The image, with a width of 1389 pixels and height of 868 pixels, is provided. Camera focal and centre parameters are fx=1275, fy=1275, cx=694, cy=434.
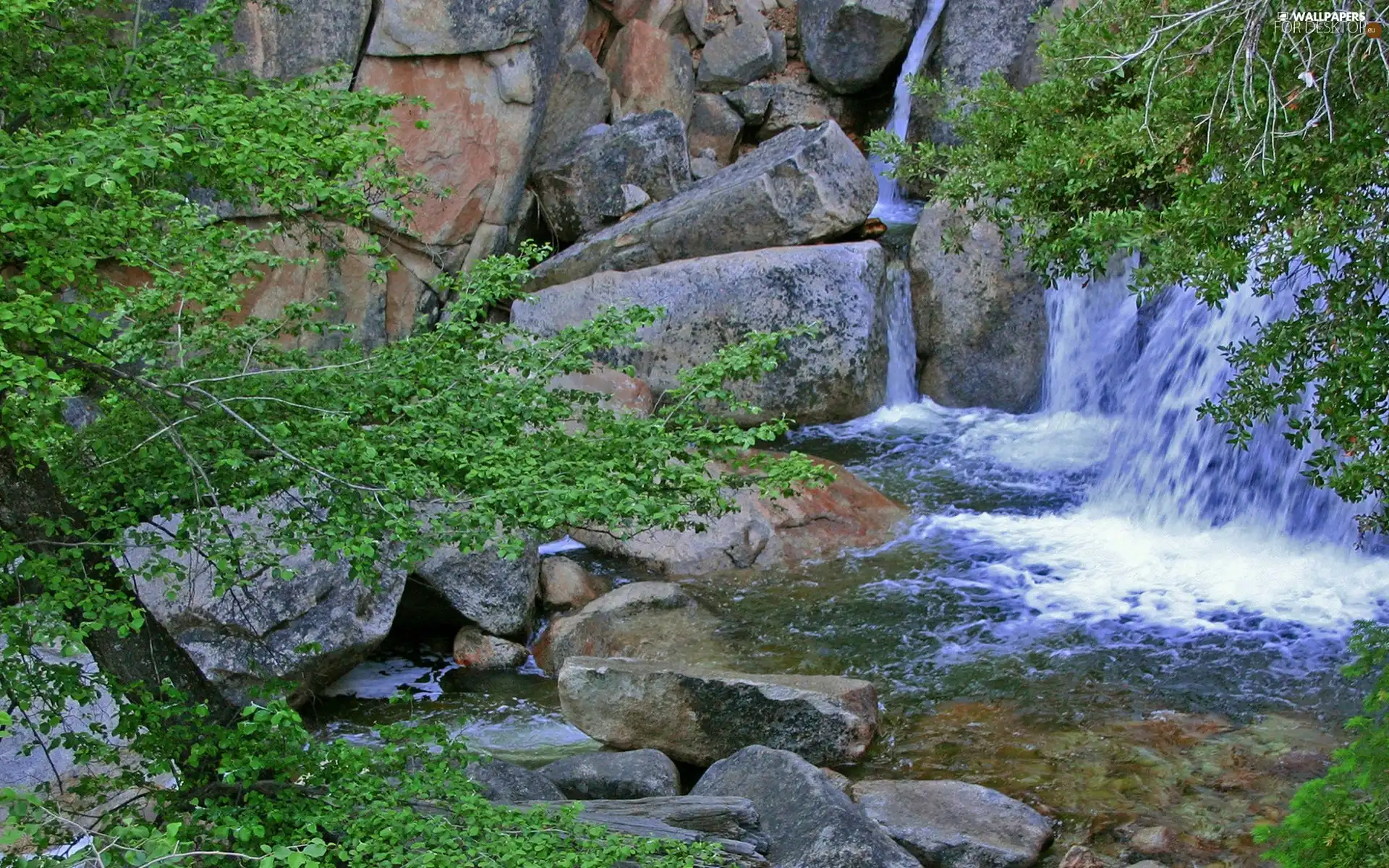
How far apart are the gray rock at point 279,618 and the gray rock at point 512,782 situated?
1.99 m

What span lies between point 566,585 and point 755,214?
600cm

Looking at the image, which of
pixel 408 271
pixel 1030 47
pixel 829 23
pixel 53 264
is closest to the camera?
pixel 53 264

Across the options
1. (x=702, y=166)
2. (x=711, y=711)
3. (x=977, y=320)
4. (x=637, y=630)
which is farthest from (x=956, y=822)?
(x=702, y=166)

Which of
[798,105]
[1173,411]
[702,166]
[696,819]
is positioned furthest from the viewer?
[798,105]

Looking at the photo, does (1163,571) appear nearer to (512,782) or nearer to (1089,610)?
(1089,610)

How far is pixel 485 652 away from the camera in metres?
9.78

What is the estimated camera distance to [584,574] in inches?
428

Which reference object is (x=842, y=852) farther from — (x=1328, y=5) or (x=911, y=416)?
(x=911, y=416)

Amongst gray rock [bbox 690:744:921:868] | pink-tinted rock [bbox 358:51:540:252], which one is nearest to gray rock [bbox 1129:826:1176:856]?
gray rock [bbox 690:744:921:868]

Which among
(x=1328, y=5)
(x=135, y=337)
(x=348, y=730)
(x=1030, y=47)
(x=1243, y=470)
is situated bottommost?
(x=348, y=730)

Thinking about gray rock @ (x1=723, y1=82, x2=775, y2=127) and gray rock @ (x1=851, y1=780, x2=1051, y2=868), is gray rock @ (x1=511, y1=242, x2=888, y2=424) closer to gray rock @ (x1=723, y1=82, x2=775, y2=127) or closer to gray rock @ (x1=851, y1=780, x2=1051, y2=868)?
gray rock @ (x1=723, y1=82, x2=775, y2=127)

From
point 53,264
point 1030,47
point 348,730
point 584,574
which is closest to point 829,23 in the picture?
point 1030,47

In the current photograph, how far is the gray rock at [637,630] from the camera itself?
9.52 meters

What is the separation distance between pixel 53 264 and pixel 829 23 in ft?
55.5
